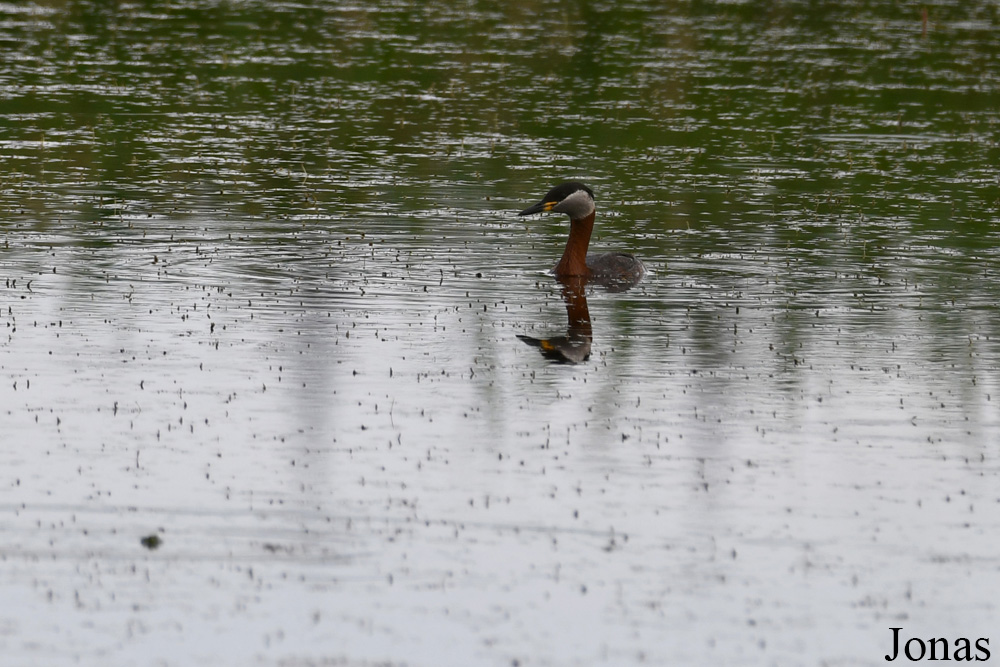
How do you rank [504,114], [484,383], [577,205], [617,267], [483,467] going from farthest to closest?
1. [504,114]
2. [577,205]
3. [617,267]
4. [484,383]
5. [483,467]

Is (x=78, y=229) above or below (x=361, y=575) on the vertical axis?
above

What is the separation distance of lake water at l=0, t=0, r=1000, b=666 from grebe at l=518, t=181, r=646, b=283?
1.37ft

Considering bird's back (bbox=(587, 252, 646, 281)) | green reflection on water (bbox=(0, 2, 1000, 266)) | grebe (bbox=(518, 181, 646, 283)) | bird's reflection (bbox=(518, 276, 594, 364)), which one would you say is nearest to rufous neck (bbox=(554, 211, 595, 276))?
grebe (bbox=(518, 181, 646, 283))

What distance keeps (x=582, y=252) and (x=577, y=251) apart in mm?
73

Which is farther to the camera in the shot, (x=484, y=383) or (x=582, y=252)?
(x=582, y=252)

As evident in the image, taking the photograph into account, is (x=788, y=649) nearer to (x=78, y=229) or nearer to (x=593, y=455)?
(x=593, y=455)

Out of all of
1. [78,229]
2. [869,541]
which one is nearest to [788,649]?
[869,541]

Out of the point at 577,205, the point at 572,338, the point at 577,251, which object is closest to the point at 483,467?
the point at 572,338

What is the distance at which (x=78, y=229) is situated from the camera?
1934 centimetres

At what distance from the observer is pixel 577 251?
58.6 ft

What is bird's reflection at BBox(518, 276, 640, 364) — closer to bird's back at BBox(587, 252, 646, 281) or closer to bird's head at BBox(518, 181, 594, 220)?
bird's back at BBox(587, 252, 646, 281)

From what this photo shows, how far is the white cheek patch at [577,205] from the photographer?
18.1 m

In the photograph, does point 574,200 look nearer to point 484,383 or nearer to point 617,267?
point 617,267

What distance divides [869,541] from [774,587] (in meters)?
0.99
